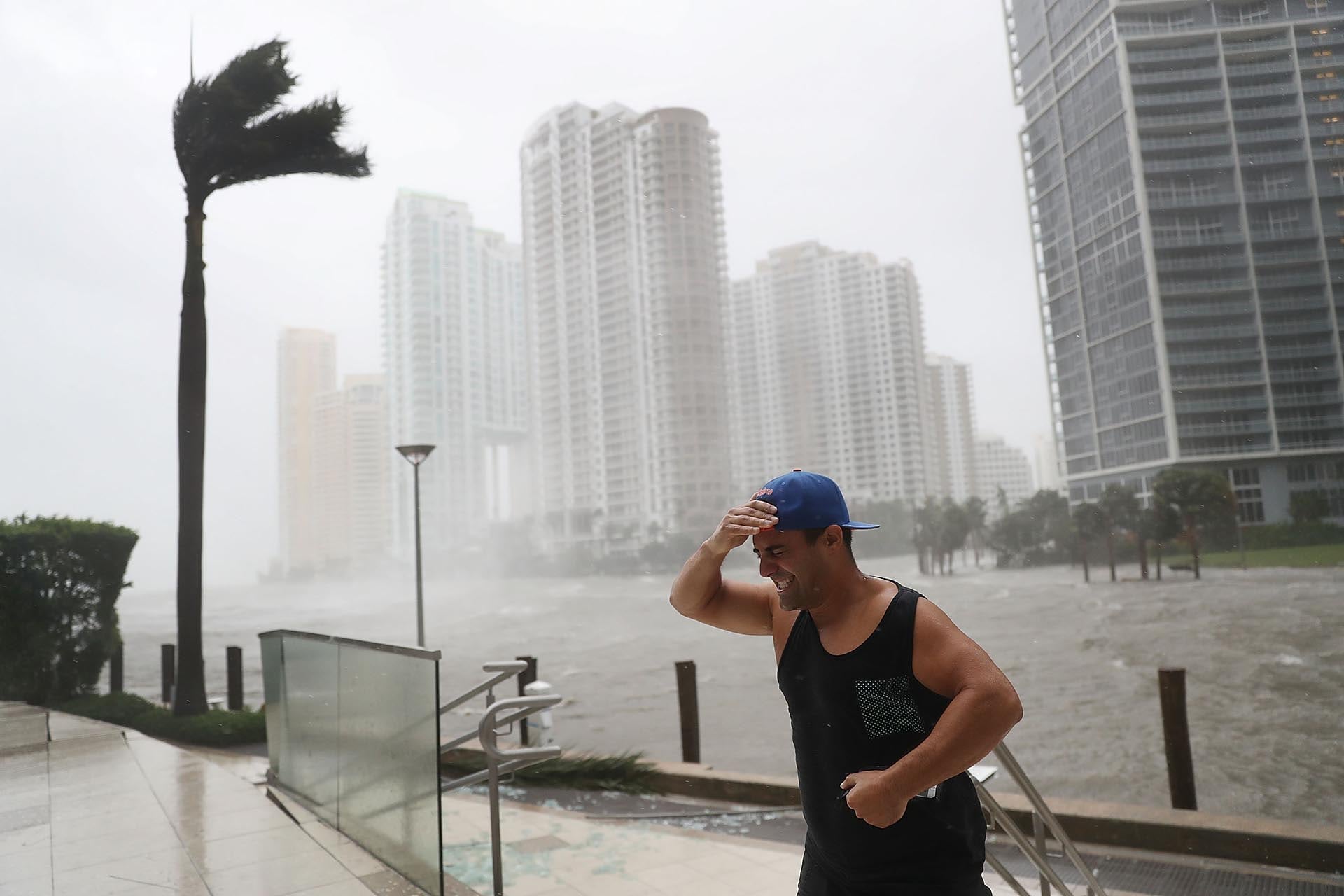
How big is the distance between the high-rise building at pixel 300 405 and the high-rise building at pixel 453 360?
16.3ft

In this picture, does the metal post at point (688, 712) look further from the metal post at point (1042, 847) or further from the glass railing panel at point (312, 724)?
the metal post at point (1042, 847)

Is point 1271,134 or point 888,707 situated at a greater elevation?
point 1271,134

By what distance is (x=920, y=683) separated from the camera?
0.83m

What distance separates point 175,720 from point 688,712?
174 inches

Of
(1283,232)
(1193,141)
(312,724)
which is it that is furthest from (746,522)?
(1193,141)

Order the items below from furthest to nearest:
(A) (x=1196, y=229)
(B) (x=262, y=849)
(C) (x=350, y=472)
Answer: (C) (x=350, y=472)
(A) (x=1196, y=229)
(B) (x=262, y=849)

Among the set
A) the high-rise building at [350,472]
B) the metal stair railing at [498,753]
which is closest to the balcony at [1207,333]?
the metal stair railing at [498,753]

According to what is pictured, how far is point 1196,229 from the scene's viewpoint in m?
19.9

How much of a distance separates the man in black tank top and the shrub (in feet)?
28.0

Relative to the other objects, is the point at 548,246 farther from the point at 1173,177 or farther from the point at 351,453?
the point at 1173,177

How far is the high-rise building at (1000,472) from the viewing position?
108 feet

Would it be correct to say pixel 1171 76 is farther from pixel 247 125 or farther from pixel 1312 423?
pixel 247 125

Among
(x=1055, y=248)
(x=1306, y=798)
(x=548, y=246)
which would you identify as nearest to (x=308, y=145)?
(x=1306, y=798)

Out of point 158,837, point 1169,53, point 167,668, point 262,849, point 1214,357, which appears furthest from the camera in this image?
point 1214,357
